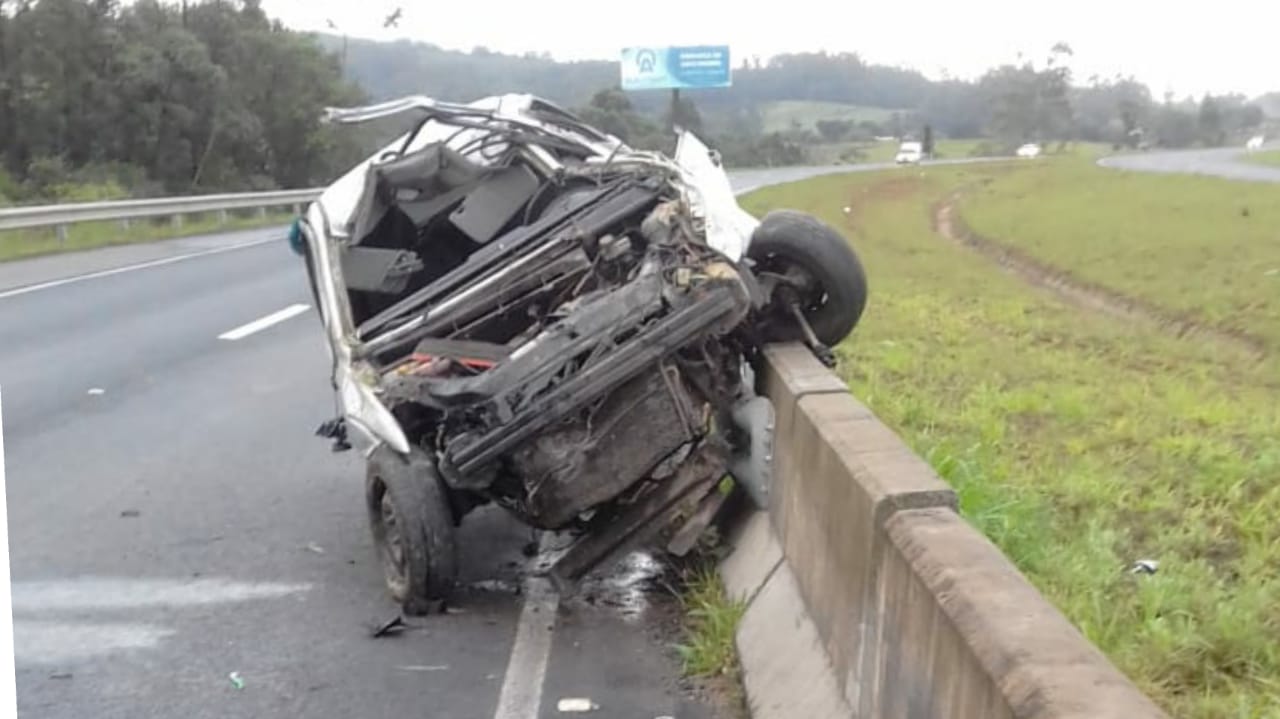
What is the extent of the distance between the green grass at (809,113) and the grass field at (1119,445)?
4842cm

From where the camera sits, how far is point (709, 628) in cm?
597

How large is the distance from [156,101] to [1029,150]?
67.6 meters

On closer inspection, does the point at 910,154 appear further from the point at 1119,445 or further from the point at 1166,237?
the point at 1119,445

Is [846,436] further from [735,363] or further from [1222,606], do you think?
[735,363]

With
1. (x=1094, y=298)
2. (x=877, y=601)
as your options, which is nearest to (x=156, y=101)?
(x=1094, y=298)

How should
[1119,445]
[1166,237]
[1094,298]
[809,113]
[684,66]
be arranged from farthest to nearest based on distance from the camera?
[809,113] < [684,66] < [1166,237] < [1094,298] < [1119,445]

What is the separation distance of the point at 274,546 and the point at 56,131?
4256cm

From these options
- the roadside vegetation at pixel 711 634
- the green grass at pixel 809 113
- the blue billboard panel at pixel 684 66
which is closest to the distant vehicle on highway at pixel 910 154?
the green grass at pixel 809 113

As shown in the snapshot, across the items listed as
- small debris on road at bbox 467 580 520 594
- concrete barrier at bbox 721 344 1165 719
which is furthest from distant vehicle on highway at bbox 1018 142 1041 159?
concrete barrier at bbox 721 344 1165 719

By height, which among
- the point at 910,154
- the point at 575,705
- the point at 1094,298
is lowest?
the point at 910,154

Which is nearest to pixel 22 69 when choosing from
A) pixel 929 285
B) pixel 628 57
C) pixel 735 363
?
pixel 628 57

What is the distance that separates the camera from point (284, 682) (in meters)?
5.60

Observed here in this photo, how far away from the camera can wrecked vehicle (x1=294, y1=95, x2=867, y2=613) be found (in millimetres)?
6379

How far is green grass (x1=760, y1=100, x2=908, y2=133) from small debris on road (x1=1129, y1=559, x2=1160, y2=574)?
5868 cm
